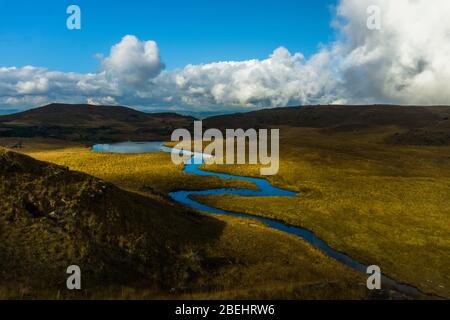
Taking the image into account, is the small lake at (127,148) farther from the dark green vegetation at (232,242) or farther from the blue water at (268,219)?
the dark green vegetation at (232,242)

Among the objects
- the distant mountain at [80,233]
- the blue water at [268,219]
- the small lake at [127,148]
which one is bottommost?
the blue water at [268,219]

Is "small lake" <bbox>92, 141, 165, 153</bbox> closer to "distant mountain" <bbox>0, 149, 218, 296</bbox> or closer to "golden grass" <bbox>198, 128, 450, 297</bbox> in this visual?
"golden grass" <bbox>198, 128, 450, 297</bbox>

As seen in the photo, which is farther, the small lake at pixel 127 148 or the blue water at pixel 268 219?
the small lake at pixel 127 148

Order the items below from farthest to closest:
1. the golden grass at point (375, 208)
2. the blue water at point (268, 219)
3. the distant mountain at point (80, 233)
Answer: the golden grass at point (375, 208) < the blue water at point (268, 219) < the distant mountain at point (80, 233)

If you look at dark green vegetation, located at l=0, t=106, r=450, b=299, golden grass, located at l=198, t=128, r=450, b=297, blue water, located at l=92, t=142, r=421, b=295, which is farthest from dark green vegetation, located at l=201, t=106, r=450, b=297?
blue water, located at l=92, t=142, r=421, b=295

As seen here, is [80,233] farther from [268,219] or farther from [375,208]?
[375,208]

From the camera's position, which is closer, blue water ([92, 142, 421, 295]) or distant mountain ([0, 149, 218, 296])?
distant mountain ([0, 149, 218, 296])

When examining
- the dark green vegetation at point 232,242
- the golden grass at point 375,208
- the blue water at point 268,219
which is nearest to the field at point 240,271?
the dark green vegetation at point 232,242

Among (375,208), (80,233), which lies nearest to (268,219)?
(375,208)

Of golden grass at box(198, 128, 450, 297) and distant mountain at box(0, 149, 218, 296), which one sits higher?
distant mountain at box(0, 149, 218, 296)

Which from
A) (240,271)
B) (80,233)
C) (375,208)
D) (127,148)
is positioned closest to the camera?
(80,233)
